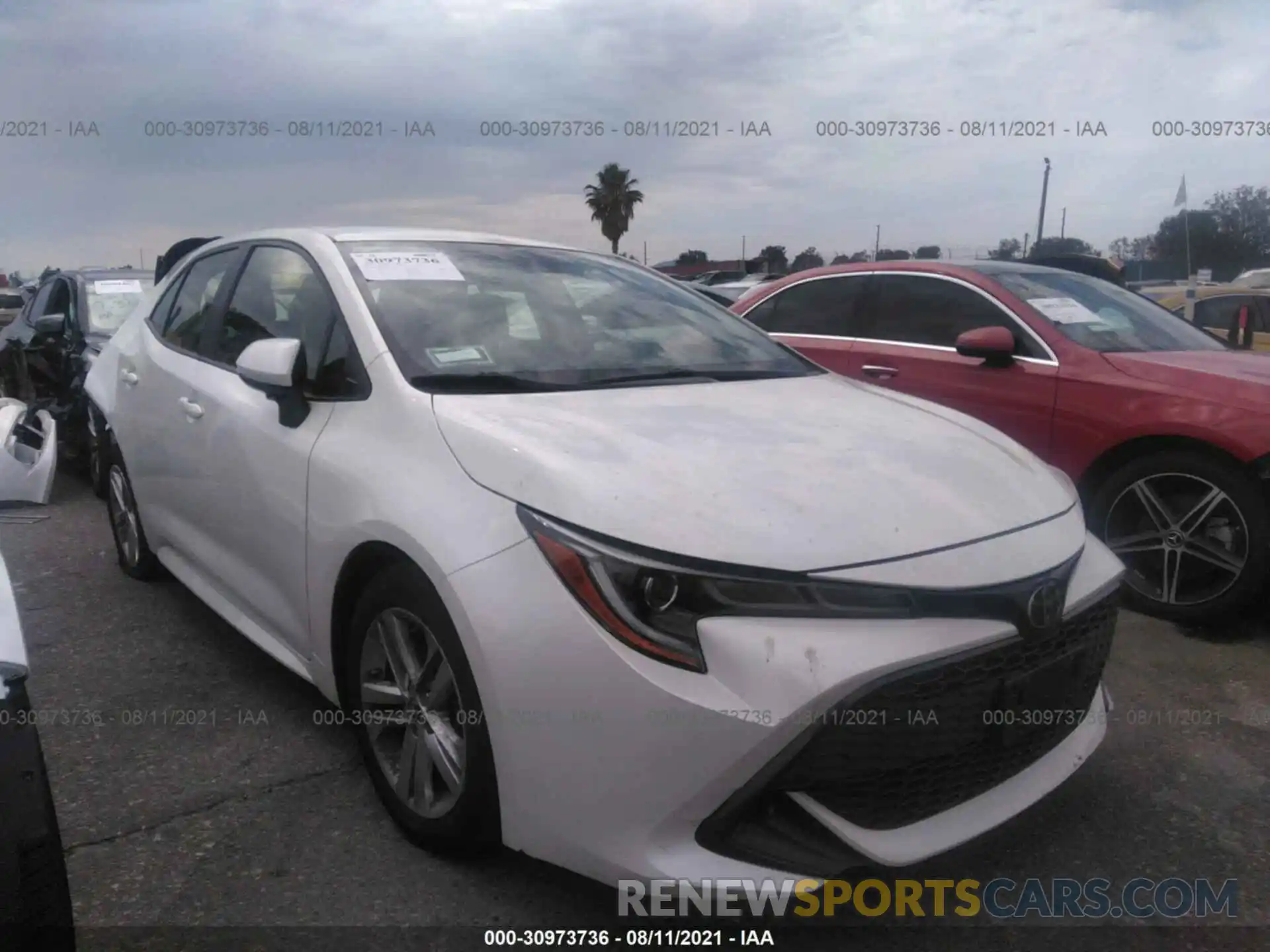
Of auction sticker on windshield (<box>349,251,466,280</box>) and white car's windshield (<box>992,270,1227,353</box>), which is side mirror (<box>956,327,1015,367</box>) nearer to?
white car's windshield (<box>992,270,1227,353</box>)

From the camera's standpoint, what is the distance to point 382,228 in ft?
11.2

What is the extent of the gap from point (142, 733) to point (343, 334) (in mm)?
1404

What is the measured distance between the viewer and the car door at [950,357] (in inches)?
176

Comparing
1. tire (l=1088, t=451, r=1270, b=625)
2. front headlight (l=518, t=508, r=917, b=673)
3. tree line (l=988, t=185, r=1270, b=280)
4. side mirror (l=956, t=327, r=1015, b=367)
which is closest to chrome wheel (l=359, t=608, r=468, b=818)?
front headlight (l=518, t=508, r=917, b=673)

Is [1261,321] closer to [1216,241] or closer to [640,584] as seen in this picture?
[640,584]

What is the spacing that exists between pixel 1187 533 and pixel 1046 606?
2281mm

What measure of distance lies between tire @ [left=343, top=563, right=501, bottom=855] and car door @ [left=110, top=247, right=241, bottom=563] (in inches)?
46.4

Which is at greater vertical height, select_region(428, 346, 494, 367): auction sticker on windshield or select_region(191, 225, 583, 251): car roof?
select_region(191, 225, 583, 251): car roof

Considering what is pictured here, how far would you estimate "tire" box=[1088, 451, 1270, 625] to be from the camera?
3760 millimetres

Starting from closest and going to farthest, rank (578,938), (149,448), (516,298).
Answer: (578,938), (516,298), (149,448)

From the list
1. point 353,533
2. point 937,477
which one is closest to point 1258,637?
point 937,477

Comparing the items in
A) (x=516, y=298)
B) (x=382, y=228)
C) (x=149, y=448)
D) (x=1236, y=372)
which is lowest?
(x=149, y=448)

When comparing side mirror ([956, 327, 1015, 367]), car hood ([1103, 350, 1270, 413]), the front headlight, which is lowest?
the front headlight

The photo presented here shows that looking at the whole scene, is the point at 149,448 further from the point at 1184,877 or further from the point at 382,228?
the point at 1184,877
